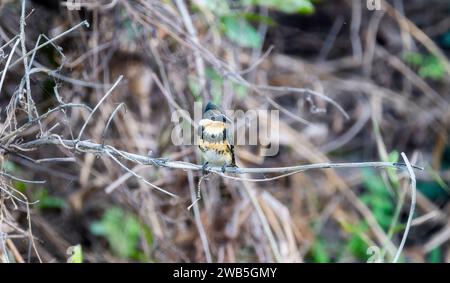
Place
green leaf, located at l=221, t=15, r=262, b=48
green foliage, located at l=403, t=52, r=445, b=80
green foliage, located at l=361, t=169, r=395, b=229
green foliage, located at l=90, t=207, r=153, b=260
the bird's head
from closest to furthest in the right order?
the bird's head → green leaf, located at l=221, t=15, r=262, b=48 → green foliage, located at l=90, t=207, r=153, b=260 → green foliage, located at l=361, t=169, r=395, b=229 → green foliage, located at l=403, t=52, r=445, b=80

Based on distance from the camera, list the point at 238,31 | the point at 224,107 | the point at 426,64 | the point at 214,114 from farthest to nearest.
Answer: the point at 426,64 < the point at 238,31 < the point at 224,107 < the point at 214,114

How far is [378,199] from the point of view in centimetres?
400

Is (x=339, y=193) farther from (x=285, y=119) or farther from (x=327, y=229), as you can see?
(x=285, y=119)

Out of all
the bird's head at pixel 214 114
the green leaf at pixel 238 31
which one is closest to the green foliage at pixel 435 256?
the green leaf at pixel 238 31

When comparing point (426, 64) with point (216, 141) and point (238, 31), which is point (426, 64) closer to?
point (238, 31)

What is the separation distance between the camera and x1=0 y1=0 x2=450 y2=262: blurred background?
290 cm

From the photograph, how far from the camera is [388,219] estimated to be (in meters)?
3.97

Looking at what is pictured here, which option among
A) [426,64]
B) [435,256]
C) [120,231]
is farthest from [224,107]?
[426,64]

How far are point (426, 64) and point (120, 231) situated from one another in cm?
231

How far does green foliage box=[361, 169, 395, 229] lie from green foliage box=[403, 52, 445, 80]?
771mm

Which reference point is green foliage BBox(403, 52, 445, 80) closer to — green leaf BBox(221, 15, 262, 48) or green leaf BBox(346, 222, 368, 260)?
green leaf BBox(346, 222, 368, 260)

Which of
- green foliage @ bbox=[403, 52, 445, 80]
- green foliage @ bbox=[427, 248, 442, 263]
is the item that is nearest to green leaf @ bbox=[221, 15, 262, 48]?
green foliage @ bbox=[403, 52, 445, 80]

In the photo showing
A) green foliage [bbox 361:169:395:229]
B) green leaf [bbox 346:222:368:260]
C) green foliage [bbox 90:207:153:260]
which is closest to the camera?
green foliage [bbox 90:207:153:260]

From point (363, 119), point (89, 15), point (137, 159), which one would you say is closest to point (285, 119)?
point (363, 119)
